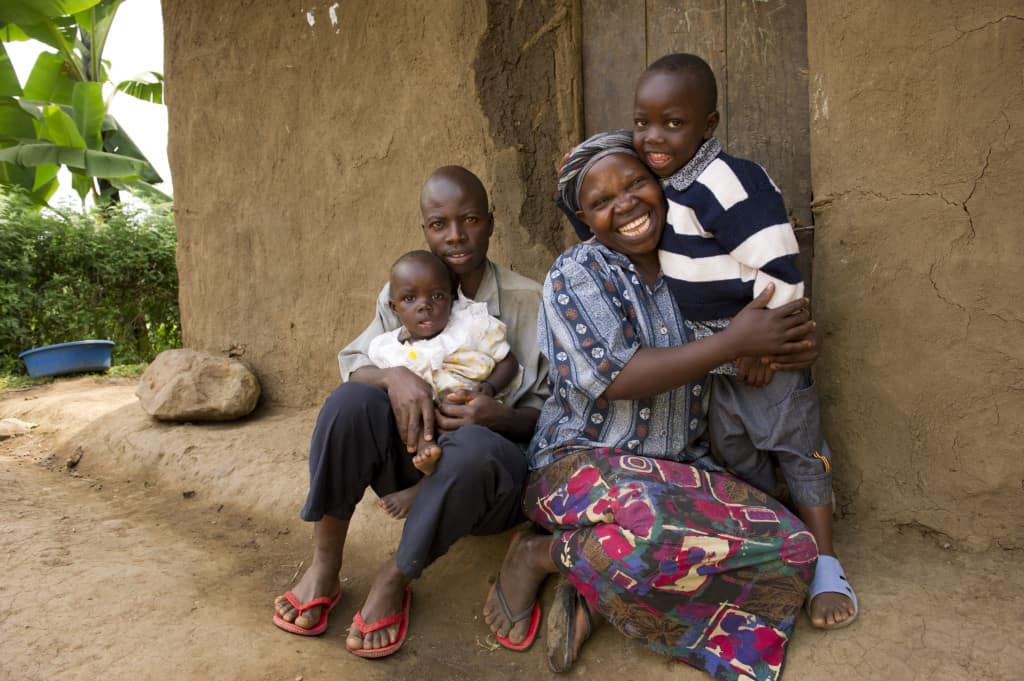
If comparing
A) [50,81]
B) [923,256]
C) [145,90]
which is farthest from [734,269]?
[145,90]

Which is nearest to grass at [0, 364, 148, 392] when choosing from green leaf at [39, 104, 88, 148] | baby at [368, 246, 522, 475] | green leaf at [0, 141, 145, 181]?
green leaf at [0, 141, 145, 181]

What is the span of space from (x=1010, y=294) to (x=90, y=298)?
323 inches

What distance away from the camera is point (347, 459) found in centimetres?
212

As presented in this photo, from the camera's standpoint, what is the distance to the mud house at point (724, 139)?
2.07m

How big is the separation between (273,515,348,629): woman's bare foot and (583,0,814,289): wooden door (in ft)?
5.56

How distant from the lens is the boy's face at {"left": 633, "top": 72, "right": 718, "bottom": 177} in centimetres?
195

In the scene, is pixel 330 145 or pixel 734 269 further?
pixel 330 145

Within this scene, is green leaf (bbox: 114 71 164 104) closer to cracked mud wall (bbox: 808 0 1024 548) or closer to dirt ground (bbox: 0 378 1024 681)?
dirt ground (bbox: 0 378 1024 681)

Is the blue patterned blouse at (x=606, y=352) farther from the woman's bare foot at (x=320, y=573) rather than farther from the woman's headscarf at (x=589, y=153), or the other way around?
the woman's bare foot at (x=320, y=573)

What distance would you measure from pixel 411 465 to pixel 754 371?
968 mm

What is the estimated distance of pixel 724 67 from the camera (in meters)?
2.76

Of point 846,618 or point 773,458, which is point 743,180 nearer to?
point 773,458

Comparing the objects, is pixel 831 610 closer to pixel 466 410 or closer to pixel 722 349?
pixel 722 349

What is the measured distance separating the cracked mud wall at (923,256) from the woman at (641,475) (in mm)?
463
